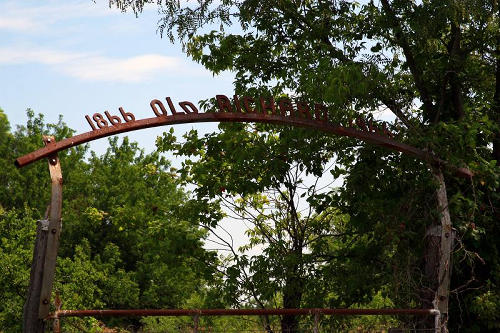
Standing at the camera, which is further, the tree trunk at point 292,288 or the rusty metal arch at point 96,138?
the tree trunk at point 292,288

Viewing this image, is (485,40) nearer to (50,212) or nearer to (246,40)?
(246,40)

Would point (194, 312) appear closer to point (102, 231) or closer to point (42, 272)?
point (42, 272)

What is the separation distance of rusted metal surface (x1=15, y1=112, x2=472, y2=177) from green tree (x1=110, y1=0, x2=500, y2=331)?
665 mm

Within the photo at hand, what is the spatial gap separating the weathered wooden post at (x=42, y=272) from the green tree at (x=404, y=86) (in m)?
4.27

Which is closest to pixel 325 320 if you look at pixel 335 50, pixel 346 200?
pixel 346 200

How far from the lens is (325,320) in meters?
11.7

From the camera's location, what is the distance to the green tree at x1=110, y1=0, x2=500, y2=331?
1002cm

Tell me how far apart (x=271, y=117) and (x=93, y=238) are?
23.1 metres

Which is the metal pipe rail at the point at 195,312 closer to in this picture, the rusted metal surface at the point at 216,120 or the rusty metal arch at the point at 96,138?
the rusty metal arch at the point at 96,138

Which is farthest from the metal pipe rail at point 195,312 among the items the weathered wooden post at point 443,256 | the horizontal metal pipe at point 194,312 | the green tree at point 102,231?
the green tree at point 102,231

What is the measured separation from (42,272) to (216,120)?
7.63 feet

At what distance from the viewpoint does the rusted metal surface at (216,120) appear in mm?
7242

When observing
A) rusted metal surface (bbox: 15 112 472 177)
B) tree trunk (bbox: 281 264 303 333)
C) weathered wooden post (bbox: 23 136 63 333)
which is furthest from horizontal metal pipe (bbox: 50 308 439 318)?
tree trunk (bbox: 281 264 303 333)

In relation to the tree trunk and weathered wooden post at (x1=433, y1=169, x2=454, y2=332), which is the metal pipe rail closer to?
weathered wooden post at (x1=433, y1=169, x2=454, y2=332)
